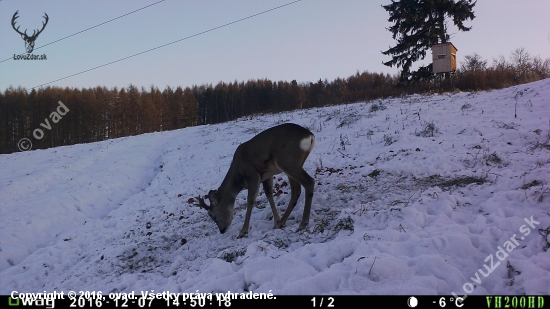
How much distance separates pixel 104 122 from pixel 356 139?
59009 mm

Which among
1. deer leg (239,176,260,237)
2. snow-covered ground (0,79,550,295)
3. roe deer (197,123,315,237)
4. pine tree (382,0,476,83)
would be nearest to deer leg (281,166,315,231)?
roe deer (197,123,315,237)

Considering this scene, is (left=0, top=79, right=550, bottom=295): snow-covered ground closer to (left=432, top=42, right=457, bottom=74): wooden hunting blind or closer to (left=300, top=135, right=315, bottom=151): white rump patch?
(left=300, top=135, right=315, bottom=151): white rump patch

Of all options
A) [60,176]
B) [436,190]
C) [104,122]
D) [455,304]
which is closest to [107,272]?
[455,304]

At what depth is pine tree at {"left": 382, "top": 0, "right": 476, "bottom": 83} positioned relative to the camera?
27266mm

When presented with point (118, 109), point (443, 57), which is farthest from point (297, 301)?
Result: point (118, 109)

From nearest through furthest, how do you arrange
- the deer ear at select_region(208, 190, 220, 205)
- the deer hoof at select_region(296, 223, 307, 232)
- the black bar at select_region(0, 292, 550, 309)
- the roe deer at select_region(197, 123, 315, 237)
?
the black bar at select_region(0, 292, 550, 309) < the deer hoof at select_region(296, 223, 307, 232) < the roe deer at select_region(197, 123, 315, 237) < the deer ear at select_region(208, 190, 220, 205)

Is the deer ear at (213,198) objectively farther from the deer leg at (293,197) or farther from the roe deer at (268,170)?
the deer leg at (293,197)

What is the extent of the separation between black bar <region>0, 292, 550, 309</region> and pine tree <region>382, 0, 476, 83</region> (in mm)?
27841

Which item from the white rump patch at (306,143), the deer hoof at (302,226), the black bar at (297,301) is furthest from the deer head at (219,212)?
the black bar at (297,301)

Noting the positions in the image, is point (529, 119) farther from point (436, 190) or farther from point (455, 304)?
point (455, 304)

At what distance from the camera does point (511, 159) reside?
7.77 meters

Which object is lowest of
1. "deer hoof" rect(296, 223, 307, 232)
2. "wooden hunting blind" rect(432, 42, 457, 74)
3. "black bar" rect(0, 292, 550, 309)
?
"black bar" rect(0, 292, 550, 309)

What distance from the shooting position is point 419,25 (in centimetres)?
2836

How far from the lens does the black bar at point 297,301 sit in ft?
11.5
